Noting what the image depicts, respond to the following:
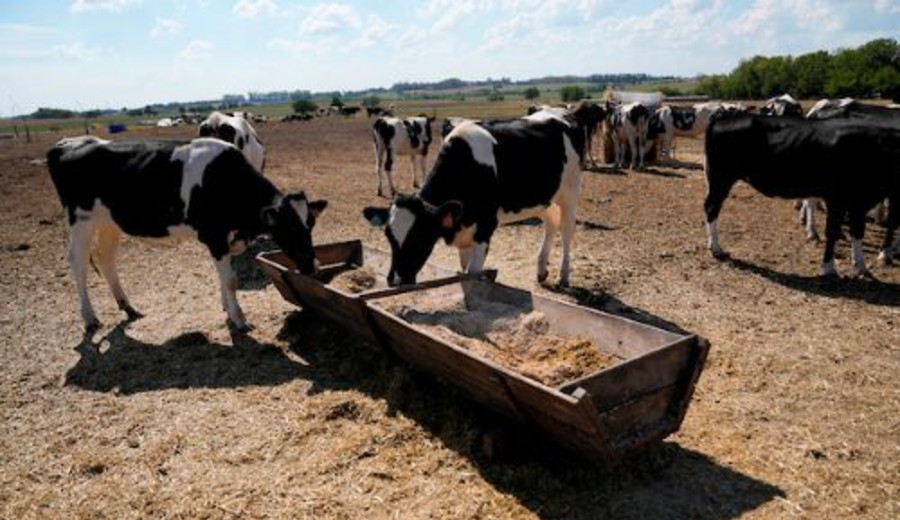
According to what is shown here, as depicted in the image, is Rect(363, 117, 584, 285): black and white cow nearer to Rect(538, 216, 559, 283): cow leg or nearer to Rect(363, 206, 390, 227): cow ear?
Rect(363, 206, 390, 227): cow ear

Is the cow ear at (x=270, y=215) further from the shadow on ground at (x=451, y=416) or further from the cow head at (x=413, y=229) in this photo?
the cow head at (x=413, y=229)

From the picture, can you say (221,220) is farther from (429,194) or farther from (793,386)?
(793,386)

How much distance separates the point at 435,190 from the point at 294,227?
1.53 m

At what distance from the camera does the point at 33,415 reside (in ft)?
19.3

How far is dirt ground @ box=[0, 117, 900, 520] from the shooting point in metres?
4.32

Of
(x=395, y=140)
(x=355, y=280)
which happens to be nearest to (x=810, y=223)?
(x=355, y=280)

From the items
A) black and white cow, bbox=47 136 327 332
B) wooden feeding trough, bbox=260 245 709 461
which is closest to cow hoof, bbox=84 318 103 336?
black and white cow, bbox=47 136 327 332

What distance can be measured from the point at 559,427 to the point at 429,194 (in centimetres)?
341

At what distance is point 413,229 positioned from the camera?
6.47 meters

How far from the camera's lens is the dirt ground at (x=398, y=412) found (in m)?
4.32

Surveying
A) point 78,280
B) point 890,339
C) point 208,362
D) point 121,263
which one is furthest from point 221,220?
point 890,339

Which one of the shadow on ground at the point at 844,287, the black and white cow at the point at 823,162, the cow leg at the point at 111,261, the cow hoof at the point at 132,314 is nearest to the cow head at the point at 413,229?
the cow hoof at the point at 132,314

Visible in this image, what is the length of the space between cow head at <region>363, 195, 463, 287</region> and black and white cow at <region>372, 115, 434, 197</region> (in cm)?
1029

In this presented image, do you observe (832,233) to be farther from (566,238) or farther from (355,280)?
(355,280)
